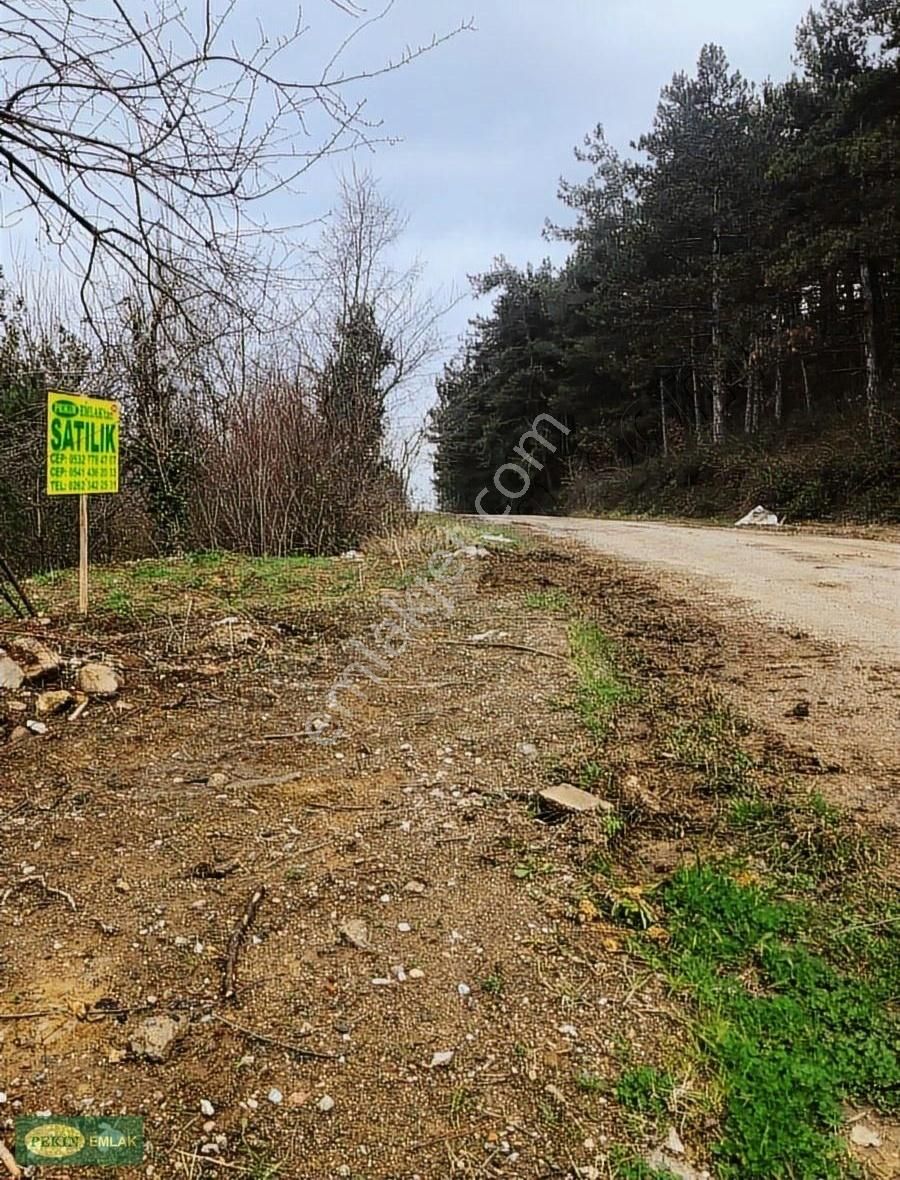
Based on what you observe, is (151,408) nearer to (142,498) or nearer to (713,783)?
(142,498)

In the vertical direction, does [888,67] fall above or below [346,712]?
above

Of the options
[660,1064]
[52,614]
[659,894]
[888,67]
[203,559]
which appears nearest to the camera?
[660,1064]

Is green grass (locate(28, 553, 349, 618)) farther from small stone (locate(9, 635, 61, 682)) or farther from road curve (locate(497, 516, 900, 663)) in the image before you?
road curve (locate(497, 516, 900, 663))

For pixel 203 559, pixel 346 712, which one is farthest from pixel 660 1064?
pixel 203 559

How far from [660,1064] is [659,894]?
1.67 feet

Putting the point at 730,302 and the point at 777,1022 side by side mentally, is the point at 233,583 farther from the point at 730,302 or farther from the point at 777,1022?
the point at 730,302

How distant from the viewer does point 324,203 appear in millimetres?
2930

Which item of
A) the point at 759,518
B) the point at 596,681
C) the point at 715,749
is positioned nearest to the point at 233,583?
the point at 596,681

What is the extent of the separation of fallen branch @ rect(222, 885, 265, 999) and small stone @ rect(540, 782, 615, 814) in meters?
0.82

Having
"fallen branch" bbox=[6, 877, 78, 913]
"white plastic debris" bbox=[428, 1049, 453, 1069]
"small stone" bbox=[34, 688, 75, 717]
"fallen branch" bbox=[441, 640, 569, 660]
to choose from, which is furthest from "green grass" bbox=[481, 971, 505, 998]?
"fallen branch" bbox=[441, 640, 569, 660]

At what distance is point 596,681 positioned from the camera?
130 inches

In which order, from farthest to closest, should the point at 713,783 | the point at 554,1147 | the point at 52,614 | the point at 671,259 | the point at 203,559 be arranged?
the point at 671,259, the point at 203,559, the point at 52,614, the point at 713,783, the point at 554,1147

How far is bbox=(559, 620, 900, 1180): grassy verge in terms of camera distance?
4.00 feet

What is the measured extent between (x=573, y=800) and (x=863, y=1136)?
1.06 metres
